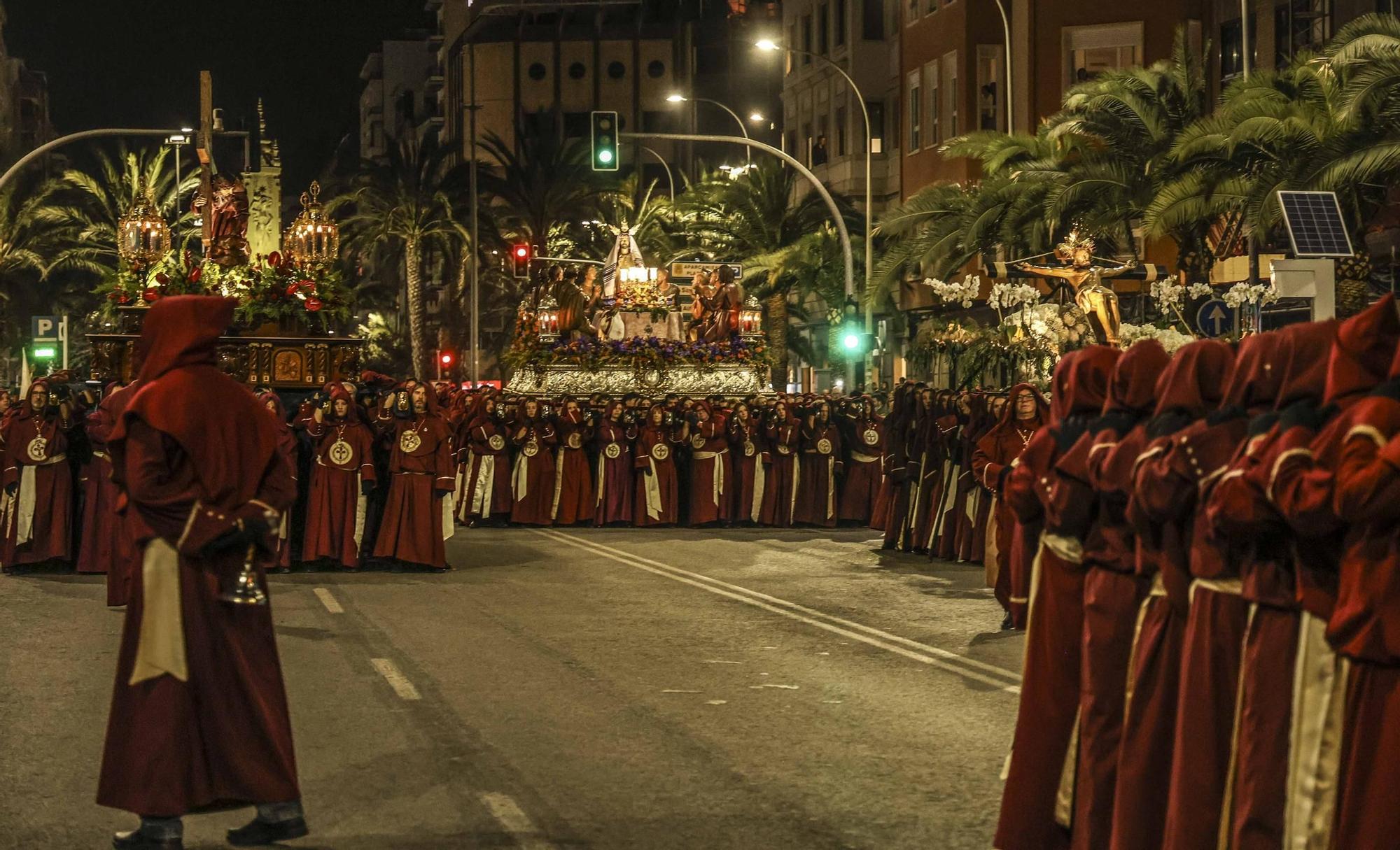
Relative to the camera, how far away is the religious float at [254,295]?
2317 centimetres

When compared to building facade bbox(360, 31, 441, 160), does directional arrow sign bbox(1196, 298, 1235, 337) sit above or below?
below

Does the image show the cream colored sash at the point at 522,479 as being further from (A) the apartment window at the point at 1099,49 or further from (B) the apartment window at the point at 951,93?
(B) the apartment window at the point at 951,93

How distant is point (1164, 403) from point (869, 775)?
127 inches

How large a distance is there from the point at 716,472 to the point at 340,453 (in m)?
9.10

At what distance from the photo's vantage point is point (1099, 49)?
43.2m

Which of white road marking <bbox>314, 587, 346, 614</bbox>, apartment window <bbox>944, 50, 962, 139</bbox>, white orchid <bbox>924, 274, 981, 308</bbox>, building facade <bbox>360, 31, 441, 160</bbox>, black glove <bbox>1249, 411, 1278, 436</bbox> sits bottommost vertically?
white road marking <bbox>314, 587, 346, 614</bbox>

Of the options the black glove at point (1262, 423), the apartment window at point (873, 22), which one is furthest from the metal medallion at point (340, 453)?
the apartment window at point (873, 22)

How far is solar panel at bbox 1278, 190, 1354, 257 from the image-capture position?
16.4 meters

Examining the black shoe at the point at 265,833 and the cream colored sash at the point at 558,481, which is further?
the cream colored sash at the point at 558,481

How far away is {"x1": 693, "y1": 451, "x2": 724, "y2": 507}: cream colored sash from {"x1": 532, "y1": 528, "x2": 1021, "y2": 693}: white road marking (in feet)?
19.1

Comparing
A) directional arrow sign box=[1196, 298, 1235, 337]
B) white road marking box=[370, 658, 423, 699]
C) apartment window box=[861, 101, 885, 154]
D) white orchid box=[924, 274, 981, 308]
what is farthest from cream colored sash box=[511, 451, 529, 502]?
apartment window box=[861, 101, 885, 154]

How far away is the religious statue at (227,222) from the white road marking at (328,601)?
7343 millimetres

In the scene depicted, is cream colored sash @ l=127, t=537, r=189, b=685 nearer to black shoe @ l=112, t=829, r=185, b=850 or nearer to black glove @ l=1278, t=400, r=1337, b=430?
black shoe @ l=112, t=829, r=185, b=850

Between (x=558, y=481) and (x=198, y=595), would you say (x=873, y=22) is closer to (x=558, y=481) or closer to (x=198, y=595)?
(x=558, y=481)
